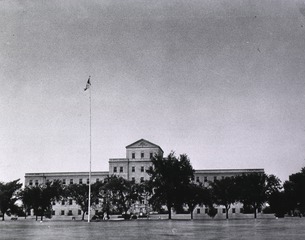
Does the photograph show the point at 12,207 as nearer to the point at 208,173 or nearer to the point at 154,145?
the point at 154,145

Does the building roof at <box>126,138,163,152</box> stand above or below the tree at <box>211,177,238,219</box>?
above

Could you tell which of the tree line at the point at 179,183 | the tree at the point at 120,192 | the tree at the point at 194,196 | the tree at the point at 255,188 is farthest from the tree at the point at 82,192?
the tree at the point at 255,188

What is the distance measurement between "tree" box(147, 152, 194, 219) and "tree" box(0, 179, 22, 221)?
3745 cm

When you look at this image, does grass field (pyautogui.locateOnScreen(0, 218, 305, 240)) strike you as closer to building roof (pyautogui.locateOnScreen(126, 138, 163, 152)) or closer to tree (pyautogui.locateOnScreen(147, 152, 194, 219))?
tree (pyautogui.locateOnScreen(147, 152, 194, 219))

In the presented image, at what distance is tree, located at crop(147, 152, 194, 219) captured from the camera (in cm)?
6369

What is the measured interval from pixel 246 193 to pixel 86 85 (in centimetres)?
4657

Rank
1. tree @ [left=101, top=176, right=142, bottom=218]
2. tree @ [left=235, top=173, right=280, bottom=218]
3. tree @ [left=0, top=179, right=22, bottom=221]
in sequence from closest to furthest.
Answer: tree @ [left=101, top=176, right=142, bottom=218] → tree @ [left=235, top=173, right=280, bottom=218] → tree @ [left=0, top=179, right=22, bottom=221]

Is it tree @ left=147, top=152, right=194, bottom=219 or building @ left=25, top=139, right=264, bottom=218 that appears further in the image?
building @ left=25, top=139, right=264, bottom=218

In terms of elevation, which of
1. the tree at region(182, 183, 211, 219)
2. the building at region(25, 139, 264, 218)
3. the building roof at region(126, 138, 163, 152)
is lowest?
the tree at region(182, 183, 211, 219)

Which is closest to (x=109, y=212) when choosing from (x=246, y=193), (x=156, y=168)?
(x=156, y=168)

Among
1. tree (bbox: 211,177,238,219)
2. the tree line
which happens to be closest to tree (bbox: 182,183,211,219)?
the tree line

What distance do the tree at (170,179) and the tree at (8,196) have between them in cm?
3745

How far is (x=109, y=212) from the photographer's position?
8156 cm

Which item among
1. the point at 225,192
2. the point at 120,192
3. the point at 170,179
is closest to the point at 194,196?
the point at 170,179
